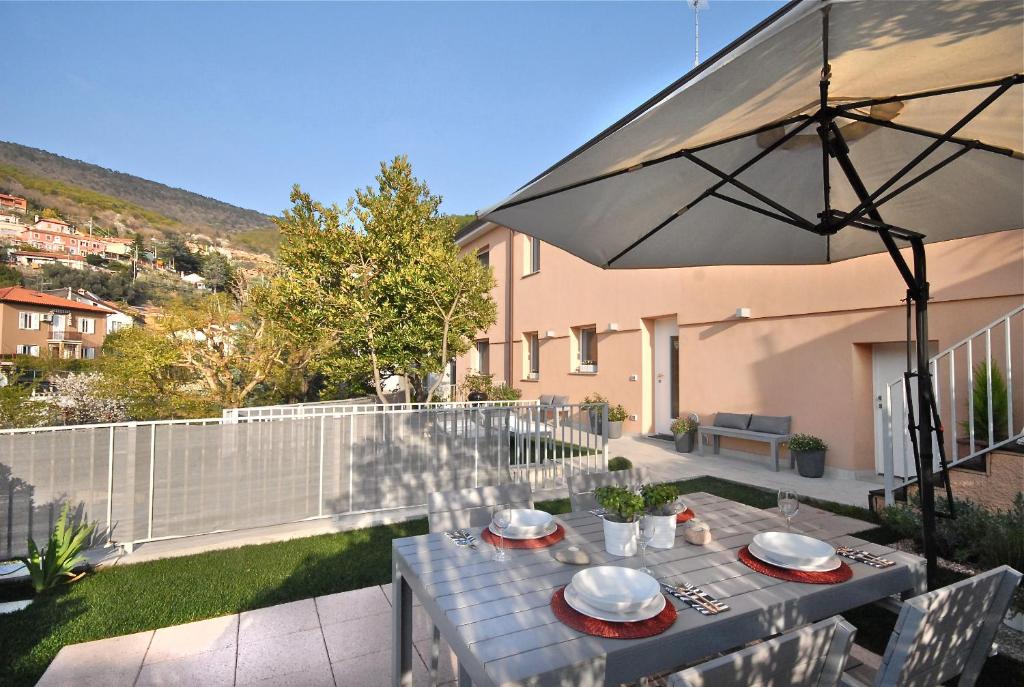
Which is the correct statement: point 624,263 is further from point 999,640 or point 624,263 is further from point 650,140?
point 999,640

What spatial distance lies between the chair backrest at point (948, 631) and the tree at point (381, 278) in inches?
250

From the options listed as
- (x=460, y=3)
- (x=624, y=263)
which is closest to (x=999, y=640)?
(x=624, y=263)

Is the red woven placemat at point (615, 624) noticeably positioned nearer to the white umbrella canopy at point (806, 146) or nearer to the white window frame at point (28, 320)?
the white umbrella canopy at point (806, 146)

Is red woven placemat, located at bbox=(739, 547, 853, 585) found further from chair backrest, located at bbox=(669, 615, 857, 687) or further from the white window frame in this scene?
the white window frame

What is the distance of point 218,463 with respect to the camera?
181 inches

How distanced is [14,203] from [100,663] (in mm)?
80465

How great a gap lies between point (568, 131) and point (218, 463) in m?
13.8

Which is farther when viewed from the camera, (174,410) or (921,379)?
(174,410)

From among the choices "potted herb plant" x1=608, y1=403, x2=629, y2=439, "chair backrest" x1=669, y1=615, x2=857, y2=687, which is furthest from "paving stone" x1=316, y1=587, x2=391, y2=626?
"potted herb plant" x1=608, y1=403, x2=629, y2=439

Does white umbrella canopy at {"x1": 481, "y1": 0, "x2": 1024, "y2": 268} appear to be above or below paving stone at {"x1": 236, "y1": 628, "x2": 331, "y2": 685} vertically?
above

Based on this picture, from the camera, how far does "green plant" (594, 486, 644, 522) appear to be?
6.76 feet

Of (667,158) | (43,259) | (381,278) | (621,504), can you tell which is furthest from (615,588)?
(43,259)

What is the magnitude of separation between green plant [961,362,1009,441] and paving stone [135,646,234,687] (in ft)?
21.5

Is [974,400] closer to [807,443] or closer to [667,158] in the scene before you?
[807,443]
